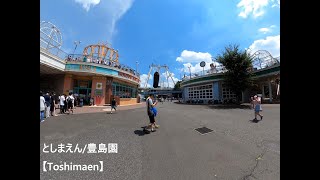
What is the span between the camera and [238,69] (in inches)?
797

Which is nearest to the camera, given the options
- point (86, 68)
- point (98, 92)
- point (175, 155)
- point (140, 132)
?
point (175, 155)

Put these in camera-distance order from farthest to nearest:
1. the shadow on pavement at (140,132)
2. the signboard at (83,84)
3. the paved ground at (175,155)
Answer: the signboard at (83,84)
the shadow on pavement at (140,132)
the paved ground at (175,155)

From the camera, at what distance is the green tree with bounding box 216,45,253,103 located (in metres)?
20.1

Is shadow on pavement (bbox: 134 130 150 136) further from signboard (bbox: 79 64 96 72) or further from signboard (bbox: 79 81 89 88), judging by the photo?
signboard (bbox: 79 81 89 88)

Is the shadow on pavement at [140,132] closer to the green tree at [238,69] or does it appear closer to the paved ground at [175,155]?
the paved ground at [175,155]

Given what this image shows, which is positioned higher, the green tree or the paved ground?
the green tree

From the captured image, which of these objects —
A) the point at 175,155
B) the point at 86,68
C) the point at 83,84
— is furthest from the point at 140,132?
the point at 83,84

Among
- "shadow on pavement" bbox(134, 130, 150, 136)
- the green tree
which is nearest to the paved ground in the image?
"shadow on pavement" bbox(134, 130, 150, 136)

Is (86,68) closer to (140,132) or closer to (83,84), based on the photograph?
(83,84)

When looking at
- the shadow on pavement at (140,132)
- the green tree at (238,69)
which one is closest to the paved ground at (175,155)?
the shadow on pavement at (140,132)

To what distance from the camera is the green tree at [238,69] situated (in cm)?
2011
